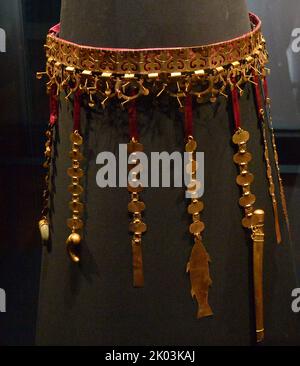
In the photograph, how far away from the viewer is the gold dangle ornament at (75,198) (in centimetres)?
100

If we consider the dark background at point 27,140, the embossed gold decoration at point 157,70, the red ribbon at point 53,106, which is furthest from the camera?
the dark background at point 27,140

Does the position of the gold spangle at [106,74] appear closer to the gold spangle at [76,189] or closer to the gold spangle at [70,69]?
the gold spangle at [70,69]

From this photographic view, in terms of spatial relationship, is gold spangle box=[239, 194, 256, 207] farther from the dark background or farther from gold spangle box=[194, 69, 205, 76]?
the dark background

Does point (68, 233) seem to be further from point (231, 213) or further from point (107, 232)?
point (231, 213)

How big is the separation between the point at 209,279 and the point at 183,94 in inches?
10.1

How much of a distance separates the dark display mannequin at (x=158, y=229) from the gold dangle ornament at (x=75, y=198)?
11mm

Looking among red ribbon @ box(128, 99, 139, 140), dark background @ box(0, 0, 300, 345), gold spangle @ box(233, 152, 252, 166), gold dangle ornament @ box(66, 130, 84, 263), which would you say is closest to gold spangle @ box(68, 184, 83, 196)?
gold dangle ornament @ box(66, 130, 84, 263)

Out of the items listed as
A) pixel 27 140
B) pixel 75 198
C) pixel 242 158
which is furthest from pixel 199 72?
pixel 27 140

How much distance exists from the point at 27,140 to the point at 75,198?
556mm

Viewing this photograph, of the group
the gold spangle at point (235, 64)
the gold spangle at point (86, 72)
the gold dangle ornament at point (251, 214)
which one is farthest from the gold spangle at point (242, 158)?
the gold spangle at point (86, 72)

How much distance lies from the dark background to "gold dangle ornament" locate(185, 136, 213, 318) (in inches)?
22.1

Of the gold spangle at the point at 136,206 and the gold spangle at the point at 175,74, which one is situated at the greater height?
the gold spangle at the point at 175,74

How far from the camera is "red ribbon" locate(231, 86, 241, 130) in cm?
98

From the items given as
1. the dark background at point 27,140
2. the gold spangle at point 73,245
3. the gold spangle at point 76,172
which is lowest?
the gold spangle at point 73,245
